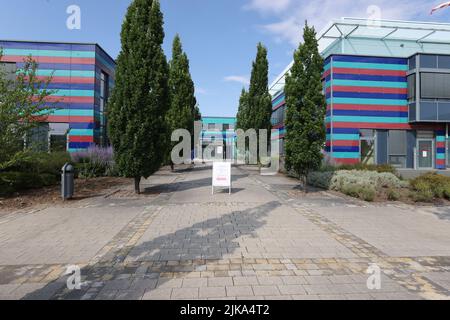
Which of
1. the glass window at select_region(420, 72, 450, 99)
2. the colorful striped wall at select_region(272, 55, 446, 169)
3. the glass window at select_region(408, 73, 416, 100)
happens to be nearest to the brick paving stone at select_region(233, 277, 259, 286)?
the colorful striped wall at select_region(272, 55, 446, 169)

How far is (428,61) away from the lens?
20828mm

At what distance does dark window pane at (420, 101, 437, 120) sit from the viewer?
20.5 metres

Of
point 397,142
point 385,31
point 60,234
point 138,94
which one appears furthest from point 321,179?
point 385,31

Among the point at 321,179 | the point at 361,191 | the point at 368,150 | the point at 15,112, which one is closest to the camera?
the point at 15,112

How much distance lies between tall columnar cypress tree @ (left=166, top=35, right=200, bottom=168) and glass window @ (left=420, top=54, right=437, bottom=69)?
638 inches

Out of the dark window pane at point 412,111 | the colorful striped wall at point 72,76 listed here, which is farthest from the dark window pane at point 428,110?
the colorful striped wall at point 72,76

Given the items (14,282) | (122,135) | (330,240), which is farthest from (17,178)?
(330,240)

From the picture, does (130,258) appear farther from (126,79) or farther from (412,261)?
(126,79)

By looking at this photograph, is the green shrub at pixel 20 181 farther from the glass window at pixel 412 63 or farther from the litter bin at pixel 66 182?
the glass window at pixel 412 63

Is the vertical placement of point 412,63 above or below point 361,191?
above

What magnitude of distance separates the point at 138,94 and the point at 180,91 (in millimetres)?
11499

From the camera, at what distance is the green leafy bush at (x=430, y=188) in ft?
30.9

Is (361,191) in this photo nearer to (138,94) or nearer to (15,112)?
(138,94)

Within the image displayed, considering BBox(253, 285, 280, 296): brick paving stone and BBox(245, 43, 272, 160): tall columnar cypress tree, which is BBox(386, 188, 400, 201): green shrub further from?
BBox(245, 43, 272, 160): tall columnar cypress tree
